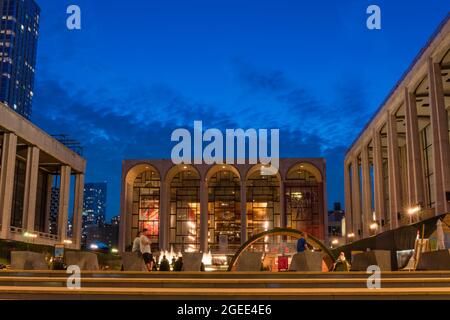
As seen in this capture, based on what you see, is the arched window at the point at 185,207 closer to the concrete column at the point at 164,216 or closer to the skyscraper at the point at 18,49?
the concrete column at the point at 164,216

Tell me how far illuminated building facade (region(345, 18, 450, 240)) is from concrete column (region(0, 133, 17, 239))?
108 feet

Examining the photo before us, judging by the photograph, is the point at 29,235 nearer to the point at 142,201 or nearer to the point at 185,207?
the point at 142,201

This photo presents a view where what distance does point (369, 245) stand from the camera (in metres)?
28.8

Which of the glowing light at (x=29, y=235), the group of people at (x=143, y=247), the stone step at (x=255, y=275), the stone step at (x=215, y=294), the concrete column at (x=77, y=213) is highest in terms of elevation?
the concrete column at (x=77, y=213)

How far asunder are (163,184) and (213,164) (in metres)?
7.92

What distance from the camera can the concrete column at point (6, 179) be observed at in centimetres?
4097

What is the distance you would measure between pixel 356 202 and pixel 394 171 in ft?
56.7

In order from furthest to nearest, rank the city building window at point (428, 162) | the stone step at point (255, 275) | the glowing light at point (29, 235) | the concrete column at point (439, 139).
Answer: the glowing light at point (29, 235) < the city building window at point (428, 162) < the concrete column at point (439, 139) < the stone step at point (255, 275)

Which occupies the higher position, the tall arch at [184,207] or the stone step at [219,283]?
the tall arch at [184,207]

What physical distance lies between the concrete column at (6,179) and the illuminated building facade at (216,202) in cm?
2879

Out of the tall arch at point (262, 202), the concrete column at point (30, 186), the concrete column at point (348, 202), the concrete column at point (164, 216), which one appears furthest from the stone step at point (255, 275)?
the tall arch at point (262, 202)

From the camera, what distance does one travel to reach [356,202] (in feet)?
196
